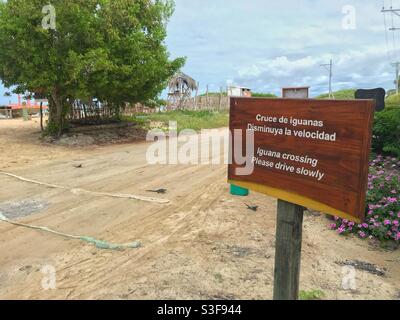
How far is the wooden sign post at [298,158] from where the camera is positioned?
2.52m

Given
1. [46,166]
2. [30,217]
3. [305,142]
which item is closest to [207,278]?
[305,142]

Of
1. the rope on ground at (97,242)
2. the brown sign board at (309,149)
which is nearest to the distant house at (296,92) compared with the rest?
the brown sign board at (309,149)

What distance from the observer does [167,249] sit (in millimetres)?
4848

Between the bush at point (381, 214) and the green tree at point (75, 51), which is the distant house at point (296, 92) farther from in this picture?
the green tree at point (75, 51)

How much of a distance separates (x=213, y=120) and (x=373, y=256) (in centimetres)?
1881

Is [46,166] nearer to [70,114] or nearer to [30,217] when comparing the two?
[30,217]

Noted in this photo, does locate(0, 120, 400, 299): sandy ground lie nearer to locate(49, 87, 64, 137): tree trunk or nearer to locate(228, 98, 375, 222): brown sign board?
locate(228, 98, 375, 222): brown sign board

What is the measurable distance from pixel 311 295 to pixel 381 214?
8.74ft

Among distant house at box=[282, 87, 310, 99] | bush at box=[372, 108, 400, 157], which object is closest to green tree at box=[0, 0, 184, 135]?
bush at box=[372, 108, 400, 157]

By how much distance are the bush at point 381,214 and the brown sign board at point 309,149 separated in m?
3.25

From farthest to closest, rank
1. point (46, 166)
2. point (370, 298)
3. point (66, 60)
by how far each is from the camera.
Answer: point (66, 60) → point (46, 166) → point (370, 298)

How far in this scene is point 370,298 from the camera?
13.1 ft

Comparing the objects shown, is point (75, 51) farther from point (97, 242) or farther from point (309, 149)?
point (309, 149)

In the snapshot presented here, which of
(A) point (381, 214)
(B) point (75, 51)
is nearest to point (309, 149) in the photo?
(A) point (381, 214)
